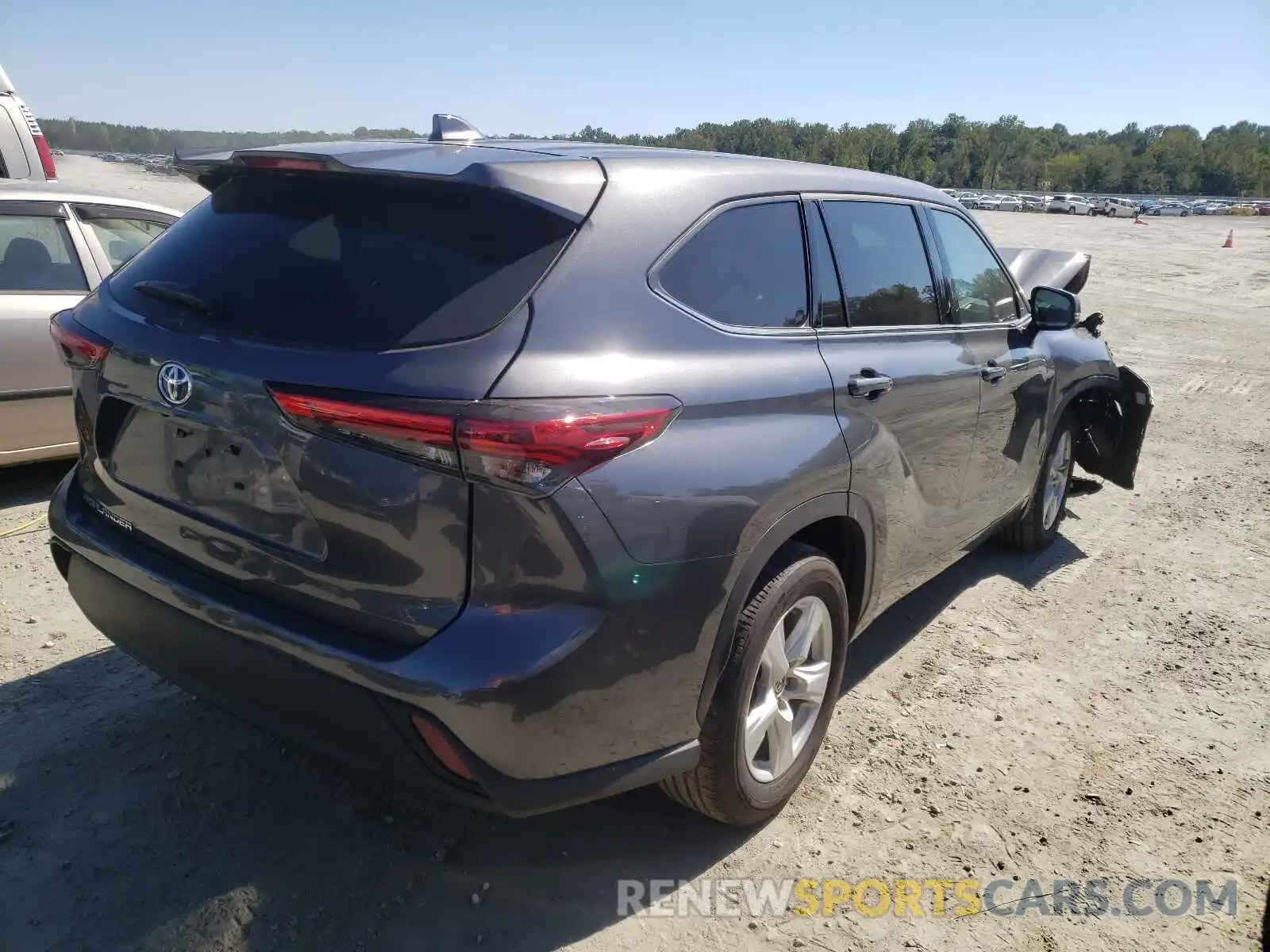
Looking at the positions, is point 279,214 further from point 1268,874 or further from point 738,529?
point 1268,874

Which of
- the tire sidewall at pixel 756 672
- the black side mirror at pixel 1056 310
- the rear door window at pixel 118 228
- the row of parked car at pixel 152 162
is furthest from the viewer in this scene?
the rear door window at pixel 118 228

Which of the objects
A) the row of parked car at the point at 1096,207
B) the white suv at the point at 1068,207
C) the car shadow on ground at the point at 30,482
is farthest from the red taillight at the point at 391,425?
the white suv at the point at 1068,207

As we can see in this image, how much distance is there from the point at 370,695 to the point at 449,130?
1.76m

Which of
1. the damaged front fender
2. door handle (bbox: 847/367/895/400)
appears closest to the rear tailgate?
door handle (bbox: 847/367/895/400)

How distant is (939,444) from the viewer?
3369 mm

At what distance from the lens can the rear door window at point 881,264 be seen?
119 inches

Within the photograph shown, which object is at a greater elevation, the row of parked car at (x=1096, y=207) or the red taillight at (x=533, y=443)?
the red taillight at (x=533, y=443)

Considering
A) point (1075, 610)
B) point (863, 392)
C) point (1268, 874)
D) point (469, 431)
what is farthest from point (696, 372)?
point (1075, 610)

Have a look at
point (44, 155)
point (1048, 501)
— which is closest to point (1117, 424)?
point (1048, 501)

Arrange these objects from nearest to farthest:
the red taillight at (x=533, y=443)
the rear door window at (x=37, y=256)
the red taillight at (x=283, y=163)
→ 1. the red taillight at (x=533, y=443)
2. the red taillight at (x=283, y=163)
3. the rear door window at (x=37, y=256)

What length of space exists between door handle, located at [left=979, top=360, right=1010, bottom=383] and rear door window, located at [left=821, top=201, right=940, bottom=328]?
0.33 metres

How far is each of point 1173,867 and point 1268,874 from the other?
0.27m

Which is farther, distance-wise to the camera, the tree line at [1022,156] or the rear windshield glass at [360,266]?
the tree line at [1022,156]

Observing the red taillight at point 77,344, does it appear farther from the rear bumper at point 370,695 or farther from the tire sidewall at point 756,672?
the tire sidewall at point 756,672
